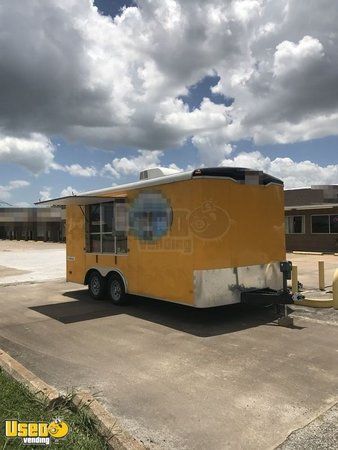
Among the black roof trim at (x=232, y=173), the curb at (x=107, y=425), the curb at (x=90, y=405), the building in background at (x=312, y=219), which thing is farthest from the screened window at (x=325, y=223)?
the curb at (x=107, y=425)

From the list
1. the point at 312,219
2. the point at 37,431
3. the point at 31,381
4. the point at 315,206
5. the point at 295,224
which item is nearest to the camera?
the point at 37,431

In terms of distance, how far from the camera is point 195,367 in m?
5.84

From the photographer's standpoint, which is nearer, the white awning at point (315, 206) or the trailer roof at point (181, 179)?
the trailer roof at point (181, 179)

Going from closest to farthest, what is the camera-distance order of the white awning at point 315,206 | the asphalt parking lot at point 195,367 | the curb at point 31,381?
→ the asphalt parking lot at point 195,367
the curb at point 31,381
the white awning at point 315,206

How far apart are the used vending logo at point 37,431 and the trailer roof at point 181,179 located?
16.5ft

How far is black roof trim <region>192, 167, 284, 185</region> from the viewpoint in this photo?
7922 mm

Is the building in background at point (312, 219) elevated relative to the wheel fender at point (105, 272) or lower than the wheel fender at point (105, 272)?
elevated

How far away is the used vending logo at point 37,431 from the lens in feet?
12.4

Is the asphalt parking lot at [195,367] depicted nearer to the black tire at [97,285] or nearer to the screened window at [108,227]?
the black tire at [97,285]

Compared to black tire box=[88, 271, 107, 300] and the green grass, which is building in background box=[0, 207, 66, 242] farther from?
the green grass

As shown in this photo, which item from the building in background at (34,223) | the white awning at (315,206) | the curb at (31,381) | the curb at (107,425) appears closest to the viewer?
the curb at (107,425)

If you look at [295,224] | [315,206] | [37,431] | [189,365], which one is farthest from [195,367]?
[295,224]

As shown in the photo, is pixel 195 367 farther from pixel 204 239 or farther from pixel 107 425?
pixel 204 239

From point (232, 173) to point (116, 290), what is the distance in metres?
4.02
